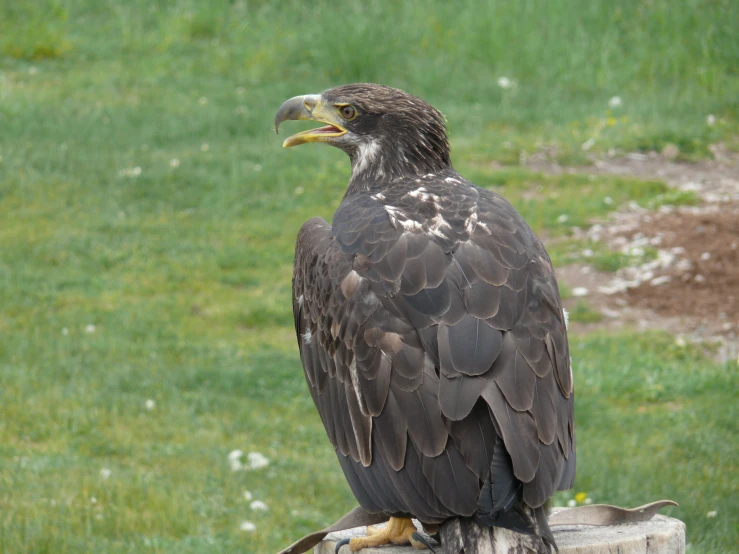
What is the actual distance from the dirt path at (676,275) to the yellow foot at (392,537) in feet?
15.0

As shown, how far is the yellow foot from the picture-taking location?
11.9ft

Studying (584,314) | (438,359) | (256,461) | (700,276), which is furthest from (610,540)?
(700,276)

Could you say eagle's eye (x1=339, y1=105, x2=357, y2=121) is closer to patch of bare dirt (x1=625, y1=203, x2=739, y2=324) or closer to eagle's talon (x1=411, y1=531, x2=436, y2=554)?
eagle's talon (x1=411, y1=531, x2=436, y2=554)

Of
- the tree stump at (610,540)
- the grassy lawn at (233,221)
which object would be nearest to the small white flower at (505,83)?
the grassy lawn at (233,221)

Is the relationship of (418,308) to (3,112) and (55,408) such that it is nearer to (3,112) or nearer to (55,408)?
(55,408)

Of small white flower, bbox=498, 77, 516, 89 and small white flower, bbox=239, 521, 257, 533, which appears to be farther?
small white flower, bbox=498, 77, 516, 89

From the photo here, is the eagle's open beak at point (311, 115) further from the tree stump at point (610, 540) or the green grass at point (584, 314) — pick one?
the green grass at point (584, 314)

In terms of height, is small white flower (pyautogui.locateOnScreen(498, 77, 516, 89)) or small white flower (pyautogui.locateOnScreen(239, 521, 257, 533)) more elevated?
small white flower (pyautogui.locateOnScreen(498, 77, 516, 89))

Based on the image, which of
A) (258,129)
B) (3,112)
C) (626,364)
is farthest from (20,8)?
(626,364)

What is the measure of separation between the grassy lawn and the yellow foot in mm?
1937

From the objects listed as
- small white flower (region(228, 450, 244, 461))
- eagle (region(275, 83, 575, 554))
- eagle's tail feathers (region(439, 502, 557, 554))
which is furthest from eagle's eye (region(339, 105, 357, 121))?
small white flower (region(228, 450, 244, 461))

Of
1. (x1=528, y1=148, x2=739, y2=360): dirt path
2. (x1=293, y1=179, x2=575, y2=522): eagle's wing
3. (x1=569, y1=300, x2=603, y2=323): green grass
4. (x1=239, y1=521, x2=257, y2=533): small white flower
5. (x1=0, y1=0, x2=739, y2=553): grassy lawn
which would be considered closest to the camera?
(x1=293, y1=179, x2=575, y2=522): eagle's wing

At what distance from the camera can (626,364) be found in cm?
754

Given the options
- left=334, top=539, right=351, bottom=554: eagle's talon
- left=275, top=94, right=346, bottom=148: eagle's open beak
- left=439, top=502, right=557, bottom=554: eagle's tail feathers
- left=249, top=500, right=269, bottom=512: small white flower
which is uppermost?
left=275, top=94, right=346, bottom=148: eagle's open beak
